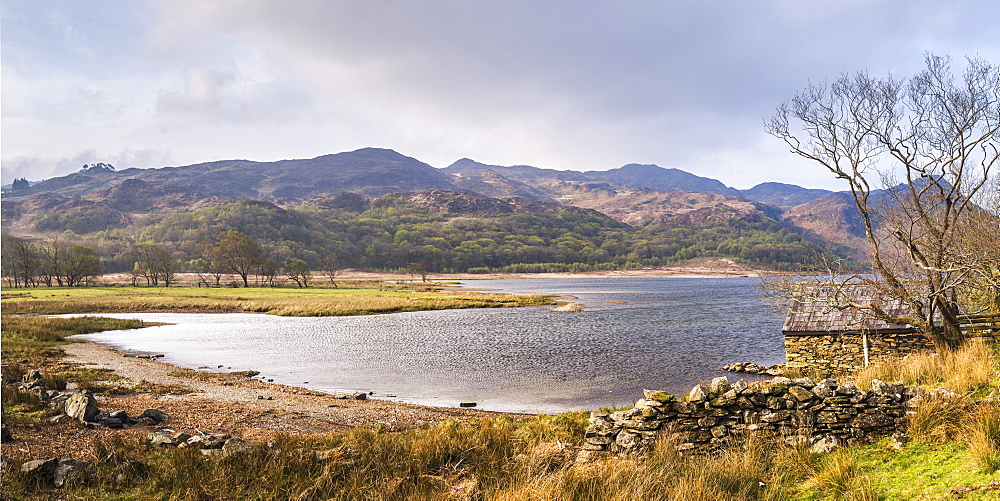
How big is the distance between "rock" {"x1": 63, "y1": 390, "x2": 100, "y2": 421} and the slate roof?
67.2ft

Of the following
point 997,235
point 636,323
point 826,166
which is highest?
point 826,166

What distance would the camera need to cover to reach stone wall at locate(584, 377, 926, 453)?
948 cm

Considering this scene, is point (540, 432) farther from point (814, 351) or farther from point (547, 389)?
point (814, 351)

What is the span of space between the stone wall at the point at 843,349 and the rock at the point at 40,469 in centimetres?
2266

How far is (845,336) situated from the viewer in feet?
70.1

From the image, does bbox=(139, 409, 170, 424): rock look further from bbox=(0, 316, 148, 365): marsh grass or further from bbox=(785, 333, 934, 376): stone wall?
bbox=(785, 333, 934, 376): stone wall

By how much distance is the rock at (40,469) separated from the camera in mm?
7570

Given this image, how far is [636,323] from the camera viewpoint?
164 ft

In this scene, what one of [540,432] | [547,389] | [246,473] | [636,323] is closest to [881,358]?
[547,389]

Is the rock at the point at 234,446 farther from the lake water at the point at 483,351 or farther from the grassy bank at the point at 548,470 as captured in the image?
the lake water at the point at 483,351

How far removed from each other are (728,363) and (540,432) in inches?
751

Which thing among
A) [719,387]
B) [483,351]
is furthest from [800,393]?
[483,351]

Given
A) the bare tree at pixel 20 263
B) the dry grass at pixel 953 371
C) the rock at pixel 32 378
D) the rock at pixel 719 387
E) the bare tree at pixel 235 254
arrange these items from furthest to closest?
the bare tree at pixel 235 254
the bare tree at pixel 20 263
the rock at pixel 32 378
the dry grass at pixel 953 371
the rock at pixel 719 387

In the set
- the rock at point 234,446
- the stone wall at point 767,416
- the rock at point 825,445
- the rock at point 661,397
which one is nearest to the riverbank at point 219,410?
the rock at point 234,446
